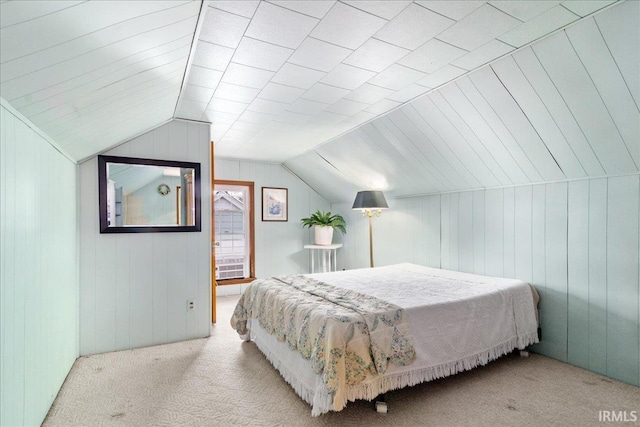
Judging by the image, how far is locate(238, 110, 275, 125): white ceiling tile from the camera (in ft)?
10.6

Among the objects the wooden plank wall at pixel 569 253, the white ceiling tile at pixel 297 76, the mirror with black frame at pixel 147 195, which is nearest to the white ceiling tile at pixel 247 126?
the mirror with black frame at pixel 147 195

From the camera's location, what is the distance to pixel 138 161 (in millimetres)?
3223

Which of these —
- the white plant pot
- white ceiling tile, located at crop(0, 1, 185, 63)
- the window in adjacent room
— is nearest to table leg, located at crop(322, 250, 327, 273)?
the white plant pot

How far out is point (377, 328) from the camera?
2074 millimetres

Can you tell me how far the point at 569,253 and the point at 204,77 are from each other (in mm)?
3172

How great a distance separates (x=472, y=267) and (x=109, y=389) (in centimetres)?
338

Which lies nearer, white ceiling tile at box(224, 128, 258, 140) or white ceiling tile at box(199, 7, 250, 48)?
white ceiling tile at box(199, 7, 250, 48)

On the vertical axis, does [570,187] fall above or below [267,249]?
above

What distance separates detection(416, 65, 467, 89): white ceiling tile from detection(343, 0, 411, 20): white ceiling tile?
0.77m

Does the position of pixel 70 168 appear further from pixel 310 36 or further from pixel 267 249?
pixel 267 249

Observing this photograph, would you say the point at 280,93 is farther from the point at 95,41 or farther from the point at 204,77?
the point at 95,41

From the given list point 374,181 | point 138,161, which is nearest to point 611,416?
point 374,181

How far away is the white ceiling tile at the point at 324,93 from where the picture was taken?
2.63 metres

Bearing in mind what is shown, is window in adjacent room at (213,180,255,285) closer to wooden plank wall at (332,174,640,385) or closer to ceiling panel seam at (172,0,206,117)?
ceiling panel seam at (172,0,206,117)
